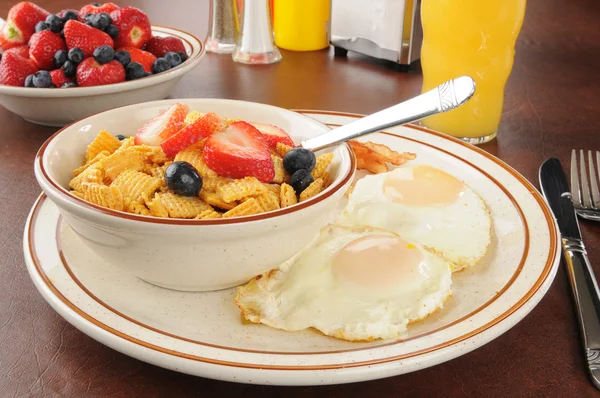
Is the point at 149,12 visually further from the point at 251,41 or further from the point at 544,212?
the point at 544,212

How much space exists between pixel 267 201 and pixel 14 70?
97cm

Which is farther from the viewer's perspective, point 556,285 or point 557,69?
point 557,69

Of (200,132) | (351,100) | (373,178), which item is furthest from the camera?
(351,100)

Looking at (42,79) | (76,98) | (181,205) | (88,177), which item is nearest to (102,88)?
(76,98)

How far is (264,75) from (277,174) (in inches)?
42.9

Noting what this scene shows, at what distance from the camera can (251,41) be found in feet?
7.17

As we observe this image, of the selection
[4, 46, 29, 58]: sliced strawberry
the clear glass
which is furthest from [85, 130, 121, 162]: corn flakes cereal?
the clear glass

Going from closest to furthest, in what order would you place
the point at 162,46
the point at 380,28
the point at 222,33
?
the point at 162,46
the point at 380,28
the point at 222,33

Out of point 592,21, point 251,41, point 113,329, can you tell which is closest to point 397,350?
point 113,329

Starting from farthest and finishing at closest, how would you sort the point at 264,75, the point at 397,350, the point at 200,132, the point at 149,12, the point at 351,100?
the point at 149,12 < the point at 264,75 < the point at 351,100 < the point at 200,132 < the point at 397,350

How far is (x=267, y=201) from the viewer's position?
0.97 meters

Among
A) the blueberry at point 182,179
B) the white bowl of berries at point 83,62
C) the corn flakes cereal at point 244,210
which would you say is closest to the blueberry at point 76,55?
the white bowl of berries at point 83,62

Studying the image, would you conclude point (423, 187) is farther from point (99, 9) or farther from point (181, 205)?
point (99, 9)

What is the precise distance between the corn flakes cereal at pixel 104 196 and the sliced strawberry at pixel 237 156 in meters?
0.16
